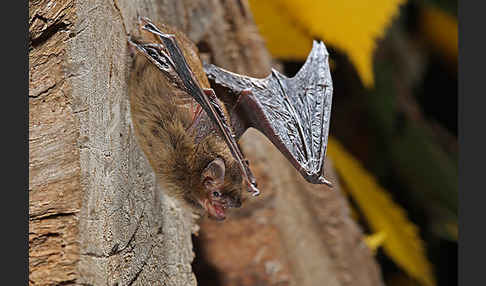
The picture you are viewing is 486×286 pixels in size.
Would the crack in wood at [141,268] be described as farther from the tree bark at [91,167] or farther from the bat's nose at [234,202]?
the bat's nose at [234,202]

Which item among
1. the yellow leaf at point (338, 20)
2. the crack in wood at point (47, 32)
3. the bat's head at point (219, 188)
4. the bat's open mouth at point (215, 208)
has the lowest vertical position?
the yellow leaf at point (338, 20)

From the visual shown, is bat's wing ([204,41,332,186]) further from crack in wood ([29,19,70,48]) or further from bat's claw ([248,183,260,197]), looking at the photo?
crack in wood ([29,19,70,48])

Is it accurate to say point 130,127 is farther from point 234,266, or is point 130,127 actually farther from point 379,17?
point 379,17

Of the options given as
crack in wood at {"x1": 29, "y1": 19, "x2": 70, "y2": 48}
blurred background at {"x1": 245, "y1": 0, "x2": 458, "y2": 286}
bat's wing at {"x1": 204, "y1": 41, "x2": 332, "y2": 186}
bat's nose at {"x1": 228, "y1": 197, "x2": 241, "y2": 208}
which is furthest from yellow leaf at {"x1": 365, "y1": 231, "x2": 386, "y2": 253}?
crack in wood at {"x1": 29, "y1": 19, "x2": 70, "y2": 48}

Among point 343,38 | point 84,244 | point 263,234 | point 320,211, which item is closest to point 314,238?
point 320,211

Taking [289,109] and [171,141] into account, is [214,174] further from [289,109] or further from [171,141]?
[289,109]

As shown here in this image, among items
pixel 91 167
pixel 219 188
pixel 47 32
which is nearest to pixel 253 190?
pixel 219 188

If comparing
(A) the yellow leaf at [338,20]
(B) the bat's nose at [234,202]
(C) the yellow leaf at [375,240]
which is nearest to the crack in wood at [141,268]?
(B) the bat's nose at [234,202]
